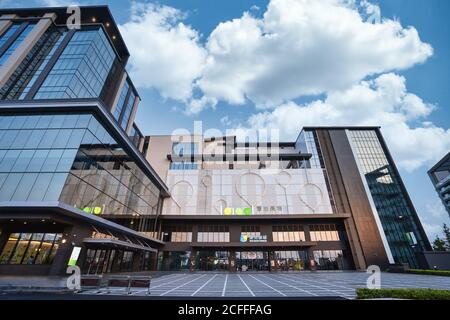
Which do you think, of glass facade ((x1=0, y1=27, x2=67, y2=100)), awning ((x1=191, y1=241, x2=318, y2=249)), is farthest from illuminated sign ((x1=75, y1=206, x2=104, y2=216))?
awning ((x1=191, y1=241, x2=318, y2=249))

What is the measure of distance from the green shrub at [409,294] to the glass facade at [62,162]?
21.6 m

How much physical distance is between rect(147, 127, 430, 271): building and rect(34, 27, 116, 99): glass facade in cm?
1947

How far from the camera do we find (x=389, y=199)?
46031 mm

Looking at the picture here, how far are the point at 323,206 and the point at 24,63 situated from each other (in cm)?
5810

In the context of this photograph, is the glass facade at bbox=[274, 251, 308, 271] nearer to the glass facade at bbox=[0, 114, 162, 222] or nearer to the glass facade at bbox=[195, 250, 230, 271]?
the glass facade at bbox=[195, 250, 230, 271]

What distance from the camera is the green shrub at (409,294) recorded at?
9.50 meters

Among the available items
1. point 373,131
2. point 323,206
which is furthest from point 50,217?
point 373,131

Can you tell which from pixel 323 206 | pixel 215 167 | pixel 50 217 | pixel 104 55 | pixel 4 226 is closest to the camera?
pixel 50 217

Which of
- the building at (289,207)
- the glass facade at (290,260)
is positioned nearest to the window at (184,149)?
the building at (289,207)

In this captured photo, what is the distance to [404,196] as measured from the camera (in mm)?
46156

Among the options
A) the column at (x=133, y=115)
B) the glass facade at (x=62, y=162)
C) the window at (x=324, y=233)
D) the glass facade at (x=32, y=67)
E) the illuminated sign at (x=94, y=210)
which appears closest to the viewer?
the glass facade at (x=62, y=162)

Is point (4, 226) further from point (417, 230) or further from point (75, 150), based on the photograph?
point (417, 230)

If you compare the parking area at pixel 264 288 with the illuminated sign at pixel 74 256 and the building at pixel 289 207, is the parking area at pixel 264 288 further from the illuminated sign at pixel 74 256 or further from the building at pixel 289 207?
the building at pixel 289 207

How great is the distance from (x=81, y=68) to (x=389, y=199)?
64.1m
